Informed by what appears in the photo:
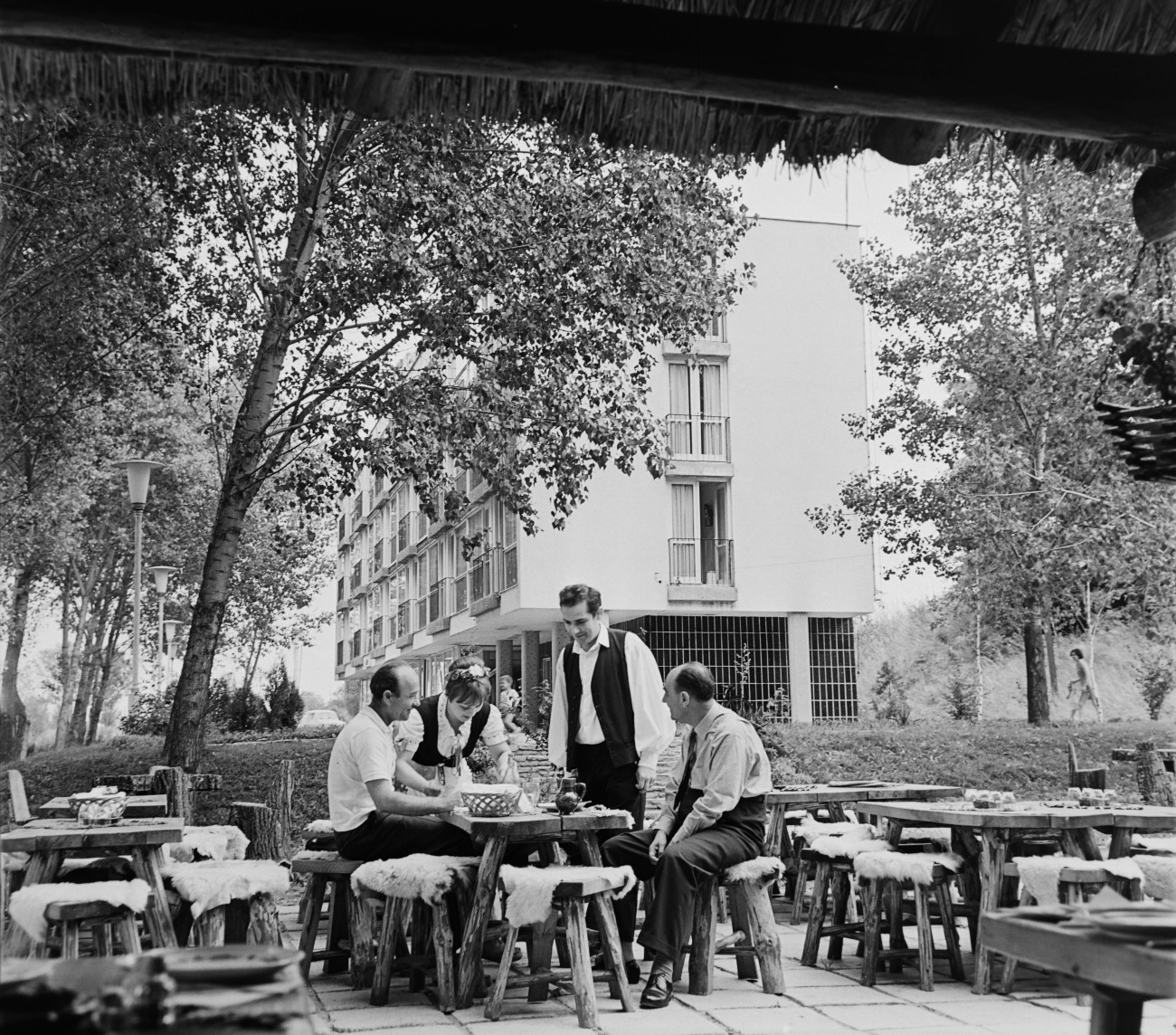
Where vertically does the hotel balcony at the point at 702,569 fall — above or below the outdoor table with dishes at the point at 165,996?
above

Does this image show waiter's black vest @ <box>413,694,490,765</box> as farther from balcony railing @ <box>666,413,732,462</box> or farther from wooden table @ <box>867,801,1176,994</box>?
balcony railing @ <box>666,413,732,462</box>

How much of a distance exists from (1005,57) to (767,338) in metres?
26.5

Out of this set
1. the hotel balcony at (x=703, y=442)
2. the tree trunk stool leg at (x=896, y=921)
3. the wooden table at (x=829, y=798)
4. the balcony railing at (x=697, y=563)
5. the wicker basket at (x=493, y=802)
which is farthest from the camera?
the hotel balcony at (x=703, y=442)

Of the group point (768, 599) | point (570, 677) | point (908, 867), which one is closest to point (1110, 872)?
Result: point (908, 867)

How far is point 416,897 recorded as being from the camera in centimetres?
653

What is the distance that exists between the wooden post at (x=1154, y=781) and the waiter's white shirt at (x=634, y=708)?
474cm

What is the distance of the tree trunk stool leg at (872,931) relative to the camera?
686cm

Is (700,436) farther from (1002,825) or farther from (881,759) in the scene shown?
(1002,825)

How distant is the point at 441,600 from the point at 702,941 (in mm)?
34588

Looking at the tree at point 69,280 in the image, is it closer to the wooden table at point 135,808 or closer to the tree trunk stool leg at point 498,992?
the wooden table at point 135,808

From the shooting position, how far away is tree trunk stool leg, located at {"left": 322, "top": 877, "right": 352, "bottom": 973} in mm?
7281

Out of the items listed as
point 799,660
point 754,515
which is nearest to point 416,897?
point 799,660

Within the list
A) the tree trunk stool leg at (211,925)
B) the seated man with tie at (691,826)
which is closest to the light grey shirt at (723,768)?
the seated man with tie at (691,826)

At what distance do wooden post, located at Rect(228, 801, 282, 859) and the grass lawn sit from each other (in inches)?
289
